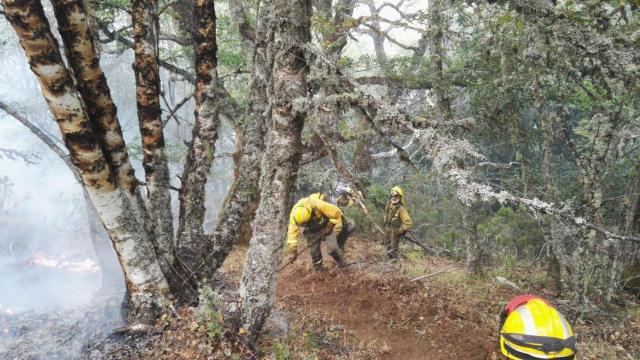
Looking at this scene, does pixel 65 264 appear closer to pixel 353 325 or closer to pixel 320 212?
pixel 320 212

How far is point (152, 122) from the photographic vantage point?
461cm

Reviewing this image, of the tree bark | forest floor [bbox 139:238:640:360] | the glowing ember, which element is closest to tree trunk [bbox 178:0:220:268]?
the tree bark

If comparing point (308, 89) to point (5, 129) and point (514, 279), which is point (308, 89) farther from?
point (5, 129)

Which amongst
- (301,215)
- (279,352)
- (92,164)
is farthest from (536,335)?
(301,215)

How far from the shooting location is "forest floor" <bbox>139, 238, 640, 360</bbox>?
497cm

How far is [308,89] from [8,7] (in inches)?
96.1

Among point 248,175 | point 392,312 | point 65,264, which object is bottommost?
point 65,264

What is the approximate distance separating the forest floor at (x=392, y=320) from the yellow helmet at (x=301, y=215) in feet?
3.51

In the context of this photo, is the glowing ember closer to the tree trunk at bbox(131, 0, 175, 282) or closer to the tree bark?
the tree trunk at bbox(131, 0, 175, 282)

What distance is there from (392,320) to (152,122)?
4345mm

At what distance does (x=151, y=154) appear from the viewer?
4.70 m

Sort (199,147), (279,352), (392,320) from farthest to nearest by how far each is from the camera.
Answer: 1. (392,320)
2. (199,147)
3. (279,352)

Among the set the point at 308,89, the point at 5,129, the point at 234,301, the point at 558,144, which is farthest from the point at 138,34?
the point at 5,129

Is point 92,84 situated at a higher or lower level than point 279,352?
higher
